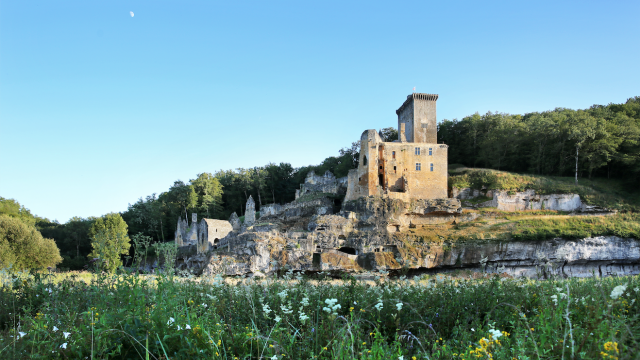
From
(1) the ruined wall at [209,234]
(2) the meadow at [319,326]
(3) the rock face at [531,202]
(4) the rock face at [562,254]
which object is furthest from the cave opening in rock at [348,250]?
(2) the meadow at [319,326]

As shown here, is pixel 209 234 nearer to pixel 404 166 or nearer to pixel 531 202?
pixel 404 166

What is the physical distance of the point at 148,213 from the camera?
210ft

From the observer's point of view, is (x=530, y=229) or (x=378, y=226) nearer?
(x=530, y=229)

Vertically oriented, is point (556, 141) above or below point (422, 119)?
below

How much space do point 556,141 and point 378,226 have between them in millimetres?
27317

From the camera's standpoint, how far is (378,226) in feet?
124

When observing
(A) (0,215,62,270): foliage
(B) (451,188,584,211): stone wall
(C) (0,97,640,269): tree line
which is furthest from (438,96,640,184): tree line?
(A) (0,215,62,270): foliage

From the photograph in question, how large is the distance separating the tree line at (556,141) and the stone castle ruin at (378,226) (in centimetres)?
709

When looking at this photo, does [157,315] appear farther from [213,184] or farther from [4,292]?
[213,184]

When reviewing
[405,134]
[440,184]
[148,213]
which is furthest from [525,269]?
[148,213]

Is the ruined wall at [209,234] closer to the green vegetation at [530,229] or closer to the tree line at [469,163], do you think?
the tree line at [469,163]

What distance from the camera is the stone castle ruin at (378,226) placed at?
111ft

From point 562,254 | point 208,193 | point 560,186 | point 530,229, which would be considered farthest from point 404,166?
point 208,193

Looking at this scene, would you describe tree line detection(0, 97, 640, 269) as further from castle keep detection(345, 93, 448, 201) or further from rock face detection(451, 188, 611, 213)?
castle keep detection(345, 93, 448, 201)
